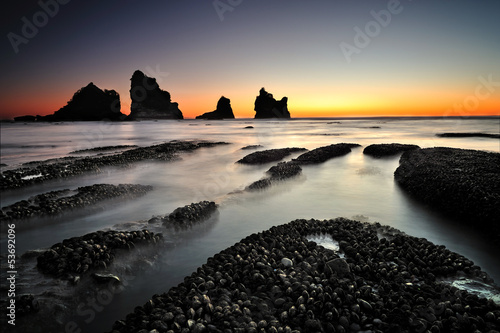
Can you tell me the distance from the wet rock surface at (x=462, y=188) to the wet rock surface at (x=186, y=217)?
7.14 m

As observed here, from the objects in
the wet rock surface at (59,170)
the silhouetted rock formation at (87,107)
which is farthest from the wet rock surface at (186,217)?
the silhouetted rock formation at (87,107)

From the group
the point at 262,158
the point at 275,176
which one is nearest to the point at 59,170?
the point at 275,176

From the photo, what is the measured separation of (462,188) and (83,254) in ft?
32.7

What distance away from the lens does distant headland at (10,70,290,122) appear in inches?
5202

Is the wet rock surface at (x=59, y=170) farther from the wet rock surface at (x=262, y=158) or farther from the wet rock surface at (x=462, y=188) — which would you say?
the wet rock surface at (x=462, y=188)

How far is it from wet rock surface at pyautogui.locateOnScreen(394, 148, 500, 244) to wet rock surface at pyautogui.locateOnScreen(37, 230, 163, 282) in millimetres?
8350

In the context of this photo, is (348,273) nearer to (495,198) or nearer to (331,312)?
(331,312)

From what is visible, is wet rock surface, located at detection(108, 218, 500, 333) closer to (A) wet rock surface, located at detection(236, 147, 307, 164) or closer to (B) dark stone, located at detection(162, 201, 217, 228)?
A: (B) dark stone, located at detection(162, 201, 217, 228)

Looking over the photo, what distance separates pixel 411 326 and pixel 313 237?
111 inches

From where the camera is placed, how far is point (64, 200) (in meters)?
7.95

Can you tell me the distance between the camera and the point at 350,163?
16.5 m

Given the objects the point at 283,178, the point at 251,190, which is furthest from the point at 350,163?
the point at 251,190

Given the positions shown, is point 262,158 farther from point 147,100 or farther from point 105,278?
point 147,100

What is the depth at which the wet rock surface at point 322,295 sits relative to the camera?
3.20 metres
